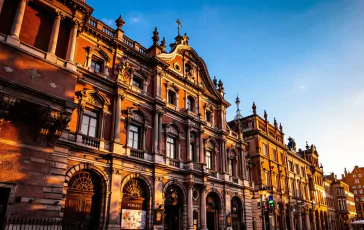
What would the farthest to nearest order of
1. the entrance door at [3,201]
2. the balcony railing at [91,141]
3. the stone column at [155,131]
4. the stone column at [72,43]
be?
the stone column at [155,131] < the balcony railing at [91,141] < the stone column at [72,43] < the entrance door at [3,201]

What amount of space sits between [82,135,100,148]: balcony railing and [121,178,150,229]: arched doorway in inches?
148

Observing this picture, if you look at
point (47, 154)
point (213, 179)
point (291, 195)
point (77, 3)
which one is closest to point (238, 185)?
point (213, 179)

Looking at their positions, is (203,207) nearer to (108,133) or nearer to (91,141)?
(108,133)

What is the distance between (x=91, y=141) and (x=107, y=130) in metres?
1.77

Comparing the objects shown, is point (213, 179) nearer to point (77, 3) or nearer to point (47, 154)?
point (47, 154)

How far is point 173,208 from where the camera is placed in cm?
2473

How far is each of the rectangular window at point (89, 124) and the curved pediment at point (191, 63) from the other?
9.53m

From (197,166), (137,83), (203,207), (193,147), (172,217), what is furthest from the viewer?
(193,147)

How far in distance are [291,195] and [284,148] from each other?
24.1 feet

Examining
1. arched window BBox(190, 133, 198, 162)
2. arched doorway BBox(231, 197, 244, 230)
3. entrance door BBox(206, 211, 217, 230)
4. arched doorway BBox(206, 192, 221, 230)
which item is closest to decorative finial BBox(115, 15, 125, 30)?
arched window BBox(190, 133, 198, 162)

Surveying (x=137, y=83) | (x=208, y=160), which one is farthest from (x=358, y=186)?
(x=137, y=83)

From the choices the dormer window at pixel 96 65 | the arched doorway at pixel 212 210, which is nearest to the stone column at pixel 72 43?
the dormer window at pixel 96 65

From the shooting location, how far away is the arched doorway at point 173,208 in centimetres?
2407

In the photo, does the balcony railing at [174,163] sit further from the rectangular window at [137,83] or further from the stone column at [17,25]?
the stone column at [17,25]
